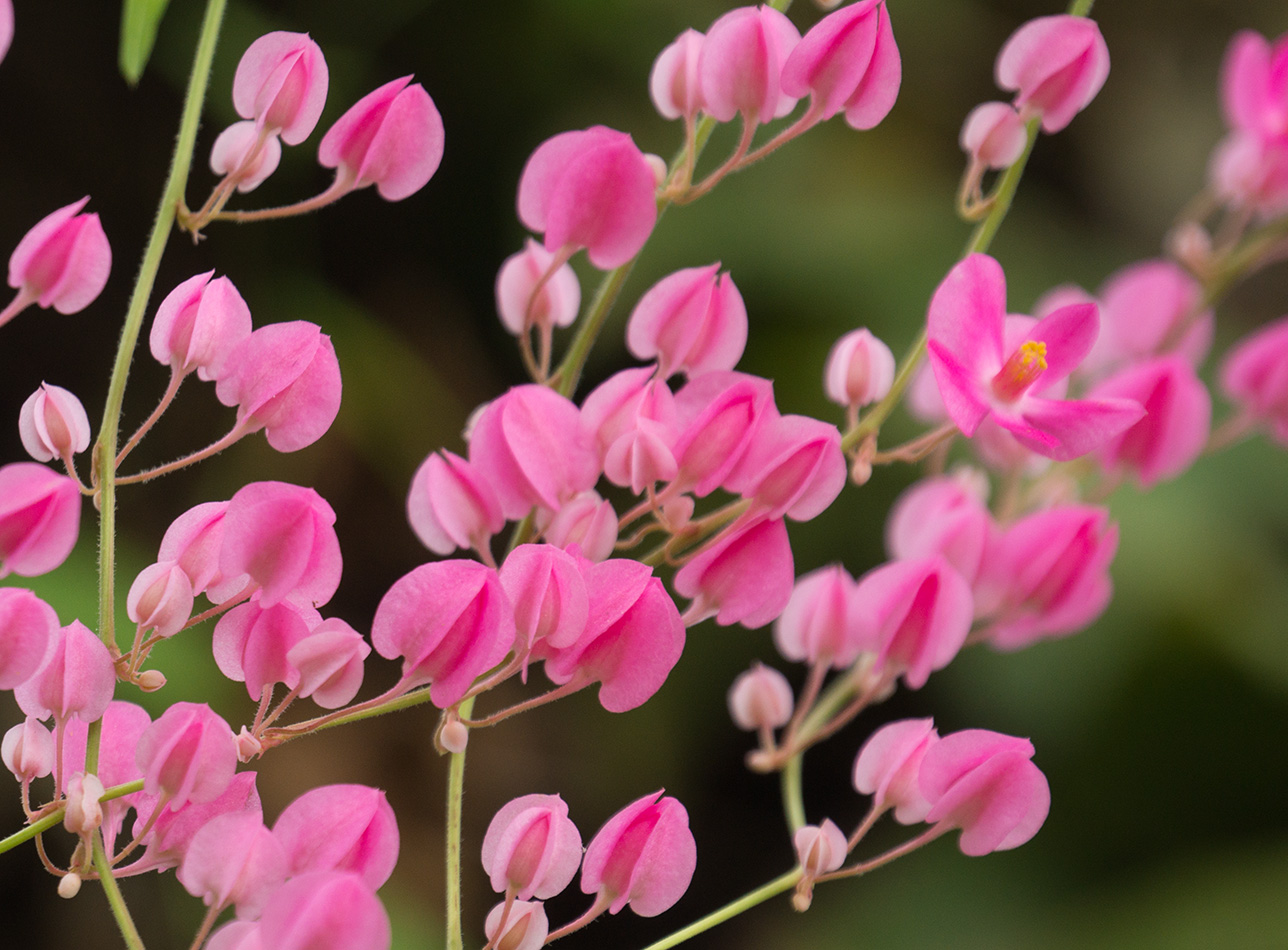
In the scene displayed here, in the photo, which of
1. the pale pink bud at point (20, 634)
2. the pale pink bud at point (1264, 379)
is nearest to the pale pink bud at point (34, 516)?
the pale pink bud at point (20, 634)

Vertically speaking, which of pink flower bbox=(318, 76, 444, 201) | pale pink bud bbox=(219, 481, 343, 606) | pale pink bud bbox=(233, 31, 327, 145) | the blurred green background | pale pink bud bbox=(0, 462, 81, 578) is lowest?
the blurred green background

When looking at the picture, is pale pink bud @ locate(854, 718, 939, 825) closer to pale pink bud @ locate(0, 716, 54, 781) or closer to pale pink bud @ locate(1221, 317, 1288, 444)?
pale pink bud @ locate(0, 716, 54, 781)

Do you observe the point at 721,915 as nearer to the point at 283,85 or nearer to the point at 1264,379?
the point at 283,85

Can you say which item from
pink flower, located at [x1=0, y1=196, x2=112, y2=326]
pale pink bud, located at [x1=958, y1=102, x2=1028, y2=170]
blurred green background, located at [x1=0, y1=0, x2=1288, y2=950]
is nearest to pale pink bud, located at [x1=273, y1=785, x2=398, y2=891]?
pink flower, located at [x1=0, y1=196, x2=112, y2=326]

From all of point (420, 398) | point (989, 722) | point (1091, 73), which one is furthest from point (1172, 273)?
point (420, 398)

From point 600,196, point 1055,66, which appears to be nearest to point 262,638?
point 600,196

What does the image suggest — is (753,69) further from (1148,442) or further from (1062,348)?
(1148,442)

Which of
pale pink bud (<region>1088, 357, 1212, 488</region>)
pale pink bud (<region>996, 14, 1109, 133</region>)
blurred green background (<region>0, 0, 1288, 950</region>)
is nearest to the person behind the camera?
pale pink bud (<region>996, 14, 1109, 133</region>)
